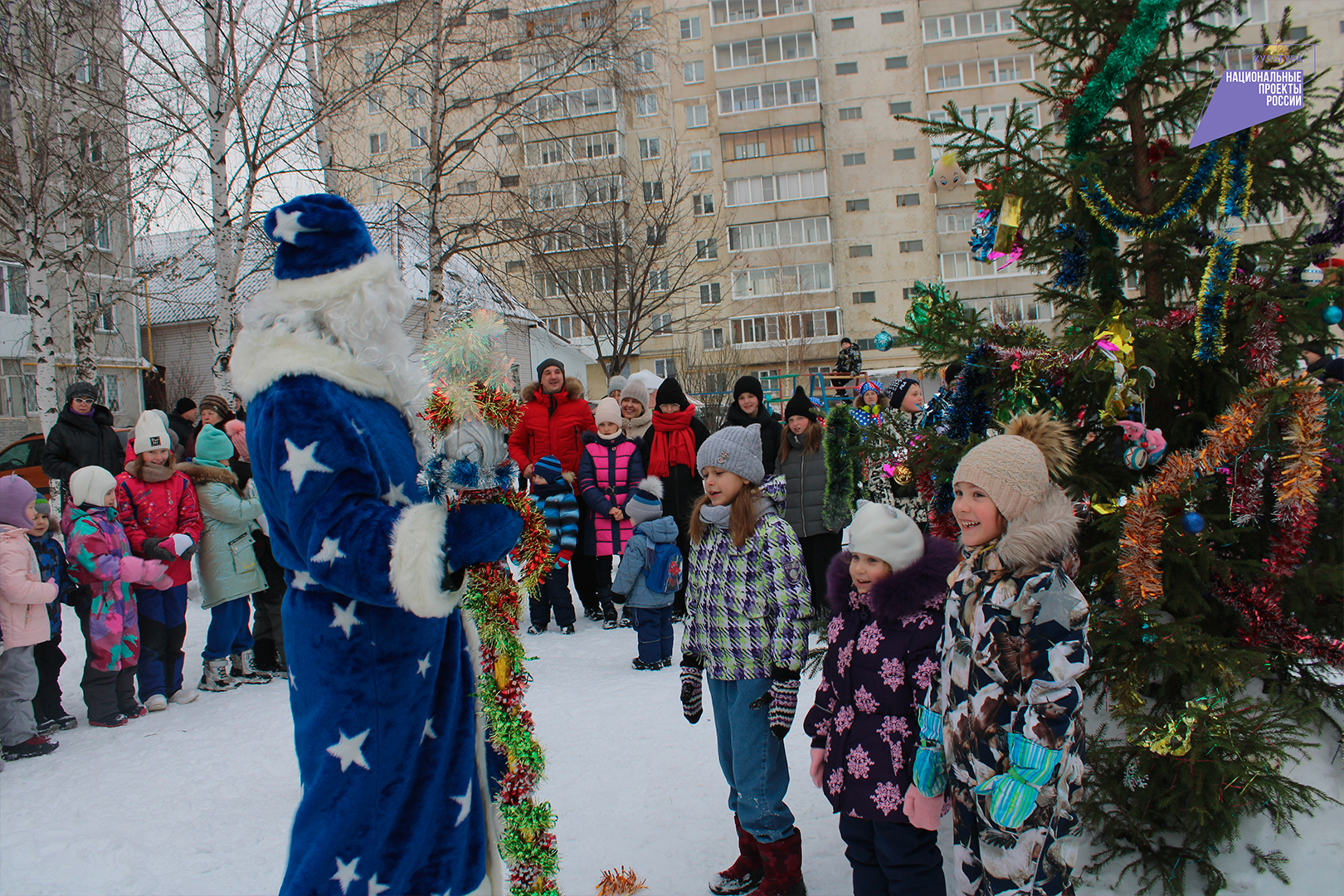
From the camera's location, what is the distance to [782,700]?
3133 mm

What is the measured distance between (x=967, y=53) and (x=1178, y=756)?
42.9m

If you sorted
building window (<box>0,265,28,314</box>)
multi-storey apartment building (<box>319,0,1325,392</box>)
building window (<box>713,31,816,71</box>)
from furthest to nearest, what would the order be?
building window (<box>713,31,816,71</box>) < multi-storey apartment building (<box>319,0,1325,392</box>) < building window (<box>0,265,28,314</box>)

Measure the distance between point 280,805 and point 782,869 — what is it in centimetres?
273

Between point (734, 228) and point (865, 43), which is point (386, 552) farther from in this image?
point (865, 43)

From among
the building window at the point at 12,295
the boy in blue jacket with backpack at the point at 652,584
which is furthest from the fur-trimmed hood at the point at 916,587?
the building window at the point at 12,295

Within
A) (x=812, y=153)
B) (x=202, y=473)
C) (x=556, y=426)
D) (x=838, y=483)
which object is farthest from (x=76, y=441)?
(x=812, y=153)

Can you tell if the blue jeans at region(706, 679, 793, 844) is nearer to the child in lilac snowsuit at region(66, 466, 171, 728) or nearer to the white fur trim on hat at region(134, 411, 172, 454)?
the child in lilac snowsuit at region(66, 466, 171, 728)

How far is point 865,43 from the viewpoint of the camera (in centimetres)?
4106

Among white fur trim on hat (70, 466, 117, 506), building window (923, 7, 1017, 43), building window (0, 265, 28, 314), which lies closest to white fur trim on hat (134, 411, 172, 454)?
white fur trim on hat (70, 466, 117, 506)

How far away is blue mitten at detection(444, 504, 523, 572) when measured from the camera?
1.96 m

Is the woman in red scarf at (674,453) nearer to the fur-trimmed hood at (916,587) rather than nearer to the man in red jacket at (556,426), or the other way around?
the man in red jacket at (556,426)

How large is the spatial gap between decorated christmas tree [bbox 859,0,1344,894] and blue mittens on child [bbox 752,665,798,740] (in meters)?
1.08

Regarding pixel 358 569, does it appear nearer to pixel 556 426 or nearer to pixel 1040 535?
pixel 1040 535

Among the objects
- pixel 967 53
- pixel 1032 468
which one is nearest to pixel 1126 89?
pixel 1032 468
